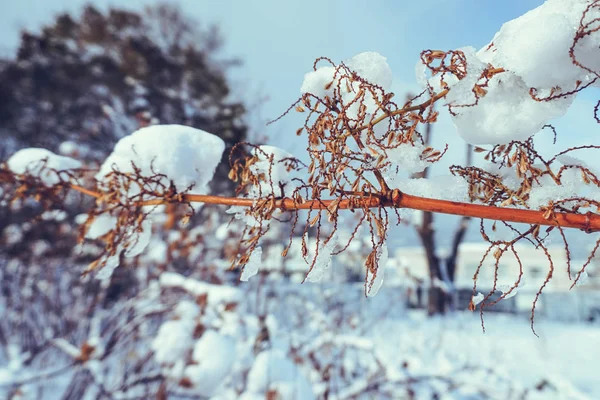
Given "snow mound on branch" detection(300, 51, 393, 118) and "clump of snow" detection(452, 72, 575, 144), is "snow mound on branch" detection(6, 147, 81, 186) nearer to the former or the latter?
"snow mound on branch" detection(300, 51, 393, 118)

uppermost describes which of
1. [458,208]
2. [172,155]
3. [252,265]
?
[172,155]

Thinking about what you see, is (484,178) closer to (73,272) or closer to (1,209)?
(73,272)

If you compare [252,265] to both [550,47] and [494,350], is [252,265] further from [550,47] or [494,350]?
[494,350]

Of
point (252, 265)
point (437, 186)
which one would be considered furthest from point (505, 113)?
point (252, 265)

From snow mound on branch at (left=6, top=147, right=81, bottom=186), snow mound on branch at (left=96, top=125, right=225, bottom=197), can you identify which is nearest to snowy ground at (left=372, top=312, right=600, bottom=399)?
snow mound on branch at (left=96, top=125, right=225, bottom=197)

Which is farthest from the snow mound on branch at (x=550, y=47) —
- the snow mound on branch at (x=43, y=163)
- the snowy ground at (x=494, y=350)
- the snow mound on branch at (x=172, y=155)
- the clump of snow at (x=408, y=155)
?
the snowy ground at (x=494, y=350)

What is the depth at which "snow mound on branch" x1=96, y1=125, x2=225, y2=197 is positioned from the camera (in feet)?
3.49

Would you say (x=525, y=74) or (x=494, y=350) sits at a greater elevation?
(x=525, y=74)

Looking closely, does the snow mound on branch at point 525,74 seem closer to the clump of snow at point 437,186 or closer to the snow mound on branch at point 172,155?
the clump of snow at point 437,186

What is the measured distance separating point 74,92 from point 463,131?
936cm

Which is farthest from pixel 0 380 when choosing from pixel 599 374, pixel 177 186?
pixel 599 374

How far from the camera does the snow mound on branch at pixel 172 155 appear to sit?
1.06 meters

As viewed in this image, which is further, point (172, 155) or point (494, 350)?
point (494, 350)

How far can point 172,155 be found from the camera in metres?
1.07
